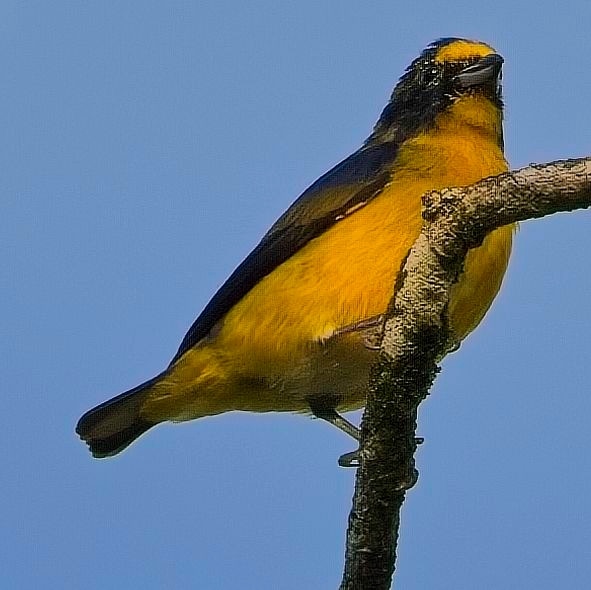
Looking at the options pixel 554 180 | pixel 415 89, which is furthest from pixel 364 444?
pixel 415 89

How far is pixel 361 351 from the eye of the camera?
14.3 feet

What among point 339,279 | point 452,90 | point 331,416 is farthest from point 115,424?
point 452,90

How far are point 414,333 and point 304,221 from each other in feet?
6.36

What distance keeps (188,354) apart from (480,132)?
1.60 m

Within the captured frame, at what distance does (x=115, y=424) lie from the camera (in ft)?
16.7

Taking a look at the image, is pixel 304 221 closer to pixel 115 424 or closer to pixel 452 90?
pixel 452 90

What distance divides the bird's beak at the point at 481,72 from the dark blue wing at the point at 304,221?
1.39 ft

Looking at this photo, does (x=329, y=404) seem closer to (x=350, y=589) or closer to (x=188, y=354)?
(x=188, y=354)

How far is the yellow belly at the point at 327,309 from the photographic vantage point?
169 inches

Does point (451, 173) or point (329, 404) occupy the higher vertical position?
point (451, 173)

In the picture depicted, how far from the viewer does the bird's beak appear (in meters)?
4.95

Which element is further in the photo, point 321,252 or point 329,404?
point 329,404

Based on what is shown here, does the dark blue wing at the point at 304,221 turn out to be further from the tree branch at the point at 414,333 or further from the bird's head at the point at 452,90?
the tree branch at the point at 414,333

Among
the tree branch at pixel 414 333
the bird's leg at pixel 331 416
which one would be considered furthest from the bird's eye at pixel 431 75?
the tree branch at pixel 414 333
